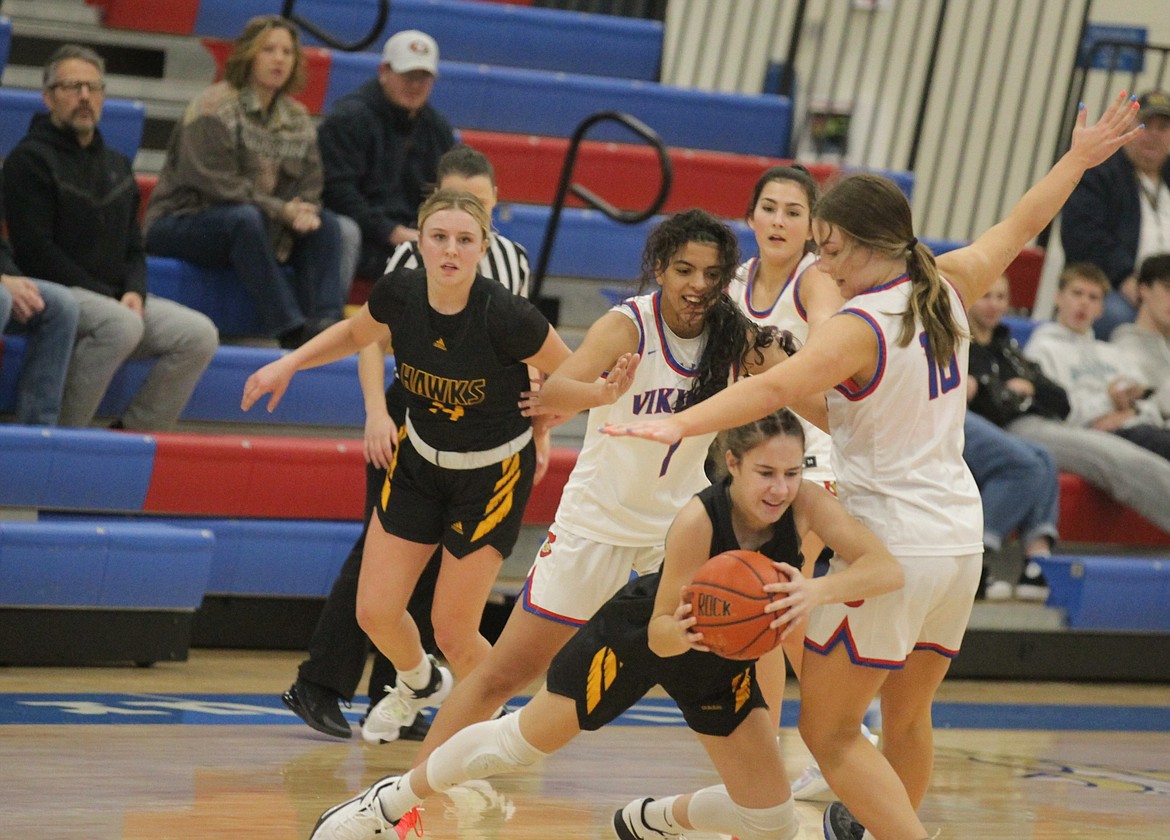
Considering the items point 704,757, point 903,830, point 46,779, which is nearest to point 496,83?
point 704,757

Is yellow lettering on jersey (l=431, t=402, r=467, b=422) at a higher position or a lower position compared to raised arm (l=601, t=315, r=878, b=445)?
lower

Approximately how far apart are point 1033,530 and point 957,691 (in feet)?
2.67

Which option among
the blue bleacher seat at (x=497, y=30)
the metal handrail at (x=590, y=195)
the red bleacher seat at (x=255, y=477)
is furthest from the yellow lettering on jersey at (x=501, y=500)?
the blue bleacher seat at (x=497, y=30)

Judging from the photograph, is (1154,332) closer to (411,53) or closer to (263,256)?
(411,53)

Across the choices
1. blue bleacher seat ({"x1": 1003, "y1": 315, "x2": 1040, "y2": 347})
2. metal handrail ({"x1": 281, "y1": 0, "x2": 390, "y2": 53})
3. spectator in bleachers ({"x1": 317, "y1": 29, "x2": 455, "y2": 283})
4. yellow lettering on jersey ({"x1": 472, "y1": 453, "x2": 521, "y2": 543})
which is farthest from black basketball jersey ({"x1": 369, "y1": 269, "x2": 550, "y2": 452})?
blue bleacher seat ({"x1": 1003, "y1": 315, "x2": 1040, "y2": 347})

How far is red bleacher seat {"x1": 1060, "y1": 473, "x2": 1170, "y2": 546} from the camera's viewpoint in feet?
24.2

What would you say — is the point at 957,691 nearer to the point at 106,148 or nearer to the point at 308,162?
the point at 308,162

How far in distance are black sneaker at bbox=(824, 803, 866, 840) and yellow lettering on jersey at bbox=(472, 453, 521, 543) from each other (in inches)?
43.3

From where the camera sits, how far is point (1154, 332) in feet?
25.4

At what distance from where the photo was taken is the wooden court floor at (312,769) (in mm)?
3812

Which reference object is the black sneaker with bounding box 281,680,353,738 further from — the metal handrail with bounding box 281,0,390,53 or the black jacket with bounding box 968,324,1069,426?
the metal handrail with bounding box 281,0,390,53

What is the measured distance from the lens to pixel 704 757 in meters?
4.95

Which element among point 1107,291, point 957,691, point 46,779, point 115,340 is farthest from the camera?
point 1107,291

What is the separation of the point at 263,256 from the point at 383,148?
0.75 metres
